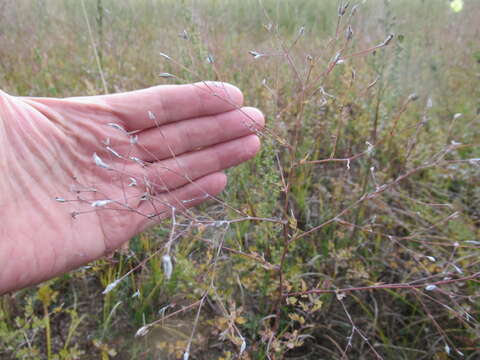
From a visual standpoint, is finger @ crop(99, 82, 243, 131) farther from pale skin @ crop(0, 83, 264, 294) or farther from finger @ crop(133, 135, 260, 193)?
finger @ crop(133, 135, 260, 193)

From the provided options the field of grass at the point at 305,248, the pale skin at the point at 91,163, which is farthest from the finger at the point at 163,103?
the field of grass at the point at 305,248

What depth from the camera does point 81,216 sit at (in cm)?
148

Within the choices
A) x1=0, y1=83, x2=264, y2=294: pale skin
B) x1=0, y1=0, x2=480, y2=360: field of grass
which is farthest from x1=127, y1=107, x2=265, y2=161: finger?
x1=0, y1=0, x2=480, y2=360: field of grass

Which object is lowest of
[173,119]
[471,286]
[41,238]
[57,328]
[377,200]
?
[57,328]

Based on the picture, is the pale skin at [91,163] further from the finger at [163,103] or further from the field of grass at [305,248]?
the field of grass at [305,248]

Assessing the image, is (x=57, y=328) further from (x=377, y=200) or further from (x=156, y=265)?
(x=377, y=200)

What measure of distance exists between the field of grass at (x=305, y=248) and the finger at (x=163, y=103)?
0.28 meters

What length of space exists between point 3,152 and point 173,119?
0.68 meters

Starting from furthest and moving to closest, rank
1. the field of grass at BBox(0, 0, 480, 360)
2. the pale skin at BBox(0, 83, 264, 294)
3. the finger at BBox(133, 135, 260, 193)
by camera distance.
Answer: the finger at BBox(133, 135, 260, 193), the pale skin at BBox(0, 83, 264, 294), the field of grass at BBox(0, 0, 480, 360)

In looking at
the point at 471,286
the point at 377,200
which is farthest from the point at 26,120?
the point at 471,286

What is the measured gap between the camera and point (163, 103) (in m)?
1.60

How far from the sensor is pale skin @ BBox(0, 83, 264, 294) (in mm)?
1369

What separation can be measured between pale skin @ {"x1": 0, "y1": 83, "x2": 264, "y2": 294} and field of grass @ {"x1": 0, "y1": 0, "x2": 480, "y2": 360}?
142mm

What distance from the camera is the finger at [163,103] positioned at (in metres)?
1.57
